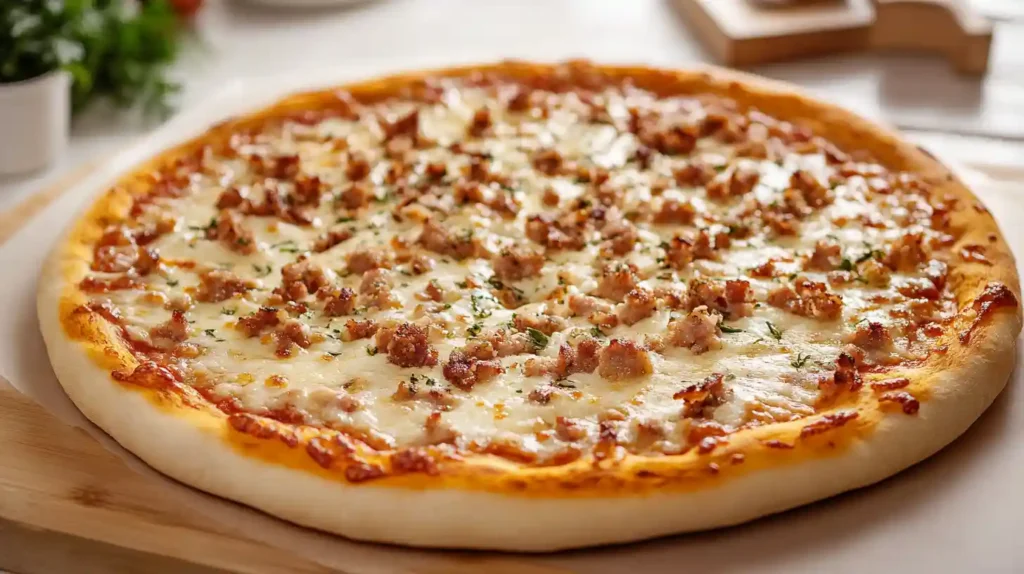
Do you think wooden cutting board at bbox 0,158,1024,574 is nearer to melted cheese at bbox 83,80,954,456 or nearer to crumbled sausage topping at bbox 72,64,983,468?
crumbled sausage topping at bbox 72,64,983,468

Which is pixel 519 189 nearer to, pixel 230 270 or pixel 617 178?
pixel 617 178

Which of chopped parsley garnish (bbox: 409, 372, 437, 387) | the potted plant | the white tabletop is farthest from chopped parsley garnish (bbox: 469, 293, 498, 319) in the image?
the potted plant

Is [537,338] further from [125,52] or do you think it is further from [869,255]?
[125,52]

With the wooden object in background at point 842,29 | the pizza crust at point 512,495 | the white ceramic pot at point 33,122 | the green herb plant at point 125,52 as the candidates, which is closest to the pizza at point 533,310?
the pizza crust at point 512,495

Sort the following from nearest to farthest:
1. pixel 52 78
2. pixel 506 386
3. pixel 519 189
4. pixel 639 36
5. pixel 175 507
Result: pixel 175 507 < pixel 506 386 < pixel 519 189 < pixel 52 78 < pixel 639 36

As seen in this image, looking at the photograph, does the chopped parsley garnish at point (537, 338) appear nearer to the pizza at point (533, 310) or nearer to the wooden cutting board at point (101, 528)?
the pizza at point (533, 310)

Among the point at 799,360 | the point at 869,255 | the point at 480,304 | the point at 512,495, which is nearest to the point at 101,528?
the point at 512,495

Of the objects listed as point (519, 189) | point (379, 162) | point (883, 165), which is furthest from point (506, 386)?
point (883, 165)
